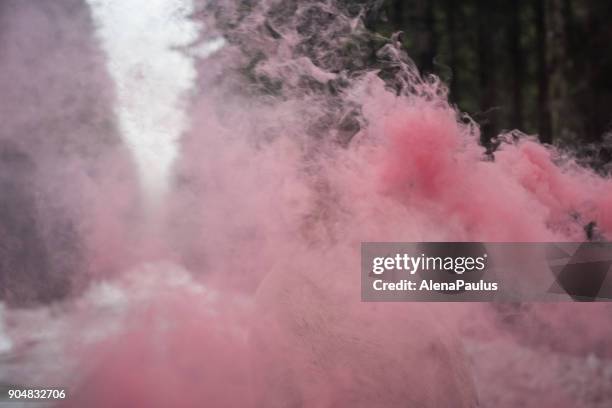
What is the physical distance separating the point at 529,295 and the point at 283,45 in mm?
1288

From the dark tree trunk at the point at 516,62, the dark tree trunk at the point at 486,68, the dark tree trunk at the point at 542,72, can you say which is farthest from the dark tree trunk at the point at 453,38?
the dark tree trunk at the point at 542,72

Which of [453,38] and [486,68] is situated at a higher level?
[453,38]

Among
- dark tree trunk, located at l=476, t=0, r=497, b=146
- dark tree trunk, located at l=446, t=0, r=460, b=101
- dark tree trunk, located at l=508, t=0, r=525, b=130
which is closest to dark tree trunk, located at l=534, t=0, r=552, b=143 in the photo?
dark tree trunk, located at l=508, t=0, r=525, b=130

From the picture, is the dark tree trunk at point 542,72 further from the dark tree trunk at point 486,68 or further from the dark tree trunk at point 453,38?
the dark tree trunk at point 453,38

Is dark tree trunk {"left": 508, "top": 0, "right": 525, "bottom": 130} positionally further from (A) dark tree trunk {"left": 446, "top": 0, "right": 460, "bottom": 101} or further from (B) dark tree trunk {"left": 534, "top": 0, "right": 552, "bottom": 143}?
(A) dark tree trunk {"left": 446, "top": 0, "right": 460, "bottom": 101}

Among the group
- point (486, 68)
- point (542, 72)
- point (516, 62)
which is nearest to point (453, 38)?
point (486, 68)

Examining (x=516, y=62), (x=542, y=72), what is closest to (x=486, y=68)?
(x=516, y=62)

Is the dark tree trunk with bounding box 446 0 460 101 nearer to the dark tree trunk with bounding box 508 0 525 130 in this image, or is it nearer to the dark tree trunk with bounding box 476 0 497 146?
the dark tree trunk with bounding box 476 0 497 146

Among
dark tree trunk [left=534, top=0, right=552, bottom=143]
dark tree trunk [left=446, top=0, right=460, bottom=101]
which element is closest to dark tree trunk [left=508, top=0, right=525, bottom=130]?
dark tree trunk [left=534, top=0, right=552, bottom=143]

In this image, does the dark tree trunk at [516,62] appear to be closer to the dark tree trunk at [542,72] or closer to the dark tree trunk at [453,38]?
the dark tree trunk at [542,72]

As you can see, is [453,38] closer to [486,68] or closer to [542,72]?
[486,68]

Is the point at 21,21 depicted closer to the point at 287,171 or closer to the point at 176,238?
the point at 176,238

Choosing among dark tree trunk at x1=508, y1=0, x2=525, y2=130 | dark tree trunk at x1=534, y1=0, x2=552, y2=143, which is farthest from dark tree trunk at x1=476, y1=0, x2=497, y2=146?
dark tree trunk at x1=534, y1=0, x2=552, y2=143

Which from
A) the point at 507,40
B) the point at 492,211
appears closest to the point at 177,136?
the point at 492,211
